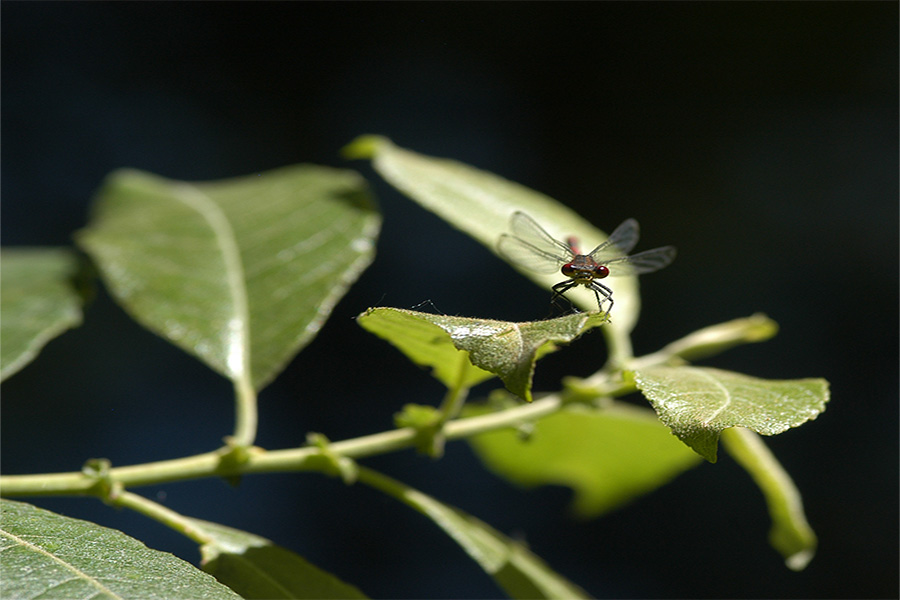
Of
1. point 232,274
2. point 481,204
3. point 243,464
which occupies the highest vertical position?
point 481,204

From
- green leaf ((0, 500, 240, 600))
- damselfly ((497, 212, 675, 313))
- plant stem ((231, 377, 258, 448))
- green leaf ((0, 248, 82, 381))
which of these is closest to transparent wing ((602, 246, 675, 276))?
damselfly ((497, 212, 675, 313))

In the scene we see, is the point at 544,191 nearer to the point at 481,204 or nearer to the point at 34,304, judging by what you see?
the point at 481,204

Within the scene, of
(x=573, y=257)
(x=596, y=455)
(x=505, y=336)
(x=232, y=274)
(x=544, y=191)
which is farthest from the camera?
(x=544, y=191)

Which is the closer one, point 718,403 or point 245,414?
point 718,403

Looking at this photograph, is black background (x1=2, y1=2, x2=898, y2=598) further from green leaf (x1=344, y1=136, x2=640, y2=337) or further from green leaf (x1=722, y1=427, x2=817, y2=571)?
green leaf (x1=722, y1=427, x2=817, y2=571)

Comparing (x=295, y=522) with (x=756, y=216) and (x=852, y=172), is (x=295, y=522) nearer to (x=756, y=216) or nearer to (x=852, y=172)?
(x=756, y=216)

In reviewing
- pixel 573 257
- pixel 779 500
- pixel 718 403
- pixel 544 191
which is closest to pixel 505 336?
pixel 718 403

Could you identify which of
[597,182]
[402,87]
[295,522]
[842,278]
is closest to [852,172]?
[842,278]

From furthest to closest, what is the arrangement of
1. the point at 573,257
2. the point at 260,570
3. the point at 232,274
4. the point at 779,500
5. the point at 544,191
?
the point at 544,191, the point at 232,274, the point at 779,500, the point at 573,257, the point at 260,570
